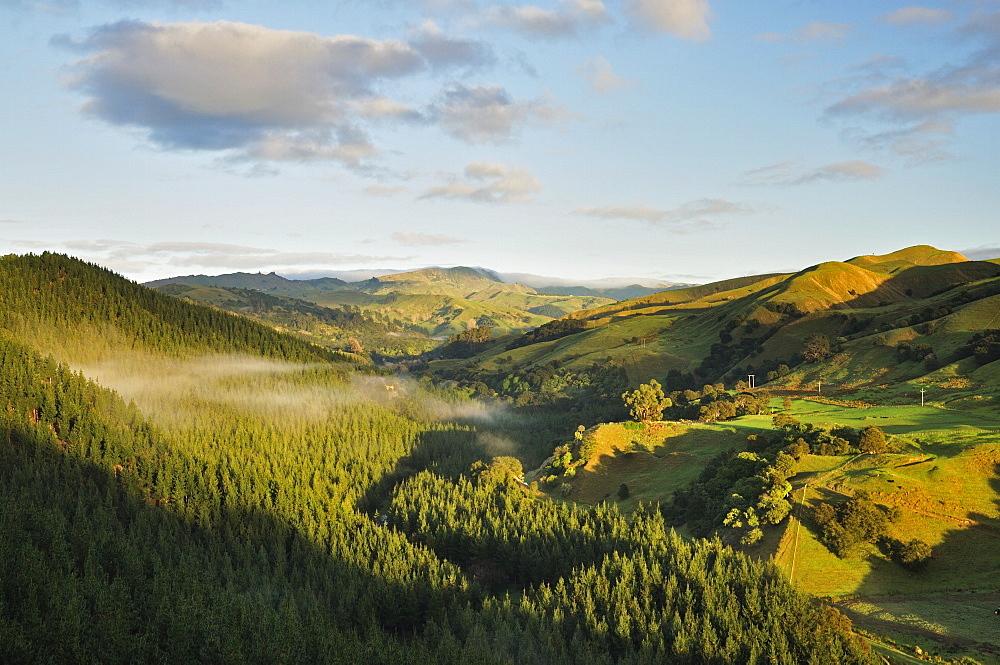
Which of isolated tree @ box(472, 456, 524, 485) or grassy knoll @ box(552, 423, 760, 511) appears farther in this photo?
isolated tree @ box(472, 456, 524, 485)

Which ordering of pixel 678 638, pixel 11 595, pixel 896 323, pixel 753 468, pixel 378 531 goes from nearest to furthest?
pixel 678 638 → pixel 11 595 → pixel 753 468 → pixel 378 531 → pixel 896 323

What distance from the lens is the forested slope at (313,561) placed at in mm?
60875

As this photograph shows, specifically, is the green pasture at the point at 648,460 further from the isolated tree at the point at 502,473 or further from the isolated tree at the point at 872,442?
the isolated tree at the point at 872,442

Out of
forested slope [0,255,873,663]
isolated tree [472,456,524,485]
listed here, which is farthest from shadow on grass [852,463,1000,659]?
isolated tree [472,456,524,485]

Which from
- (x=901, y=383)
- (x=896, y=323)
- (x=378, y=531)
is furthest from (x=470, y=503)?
(x=896, y=323)

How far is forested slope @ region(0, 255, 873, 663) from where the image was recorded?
6088 cm

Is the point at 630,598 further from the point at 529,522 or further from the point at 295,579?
the point at 295,579

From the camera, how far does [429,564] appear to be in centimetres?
9938

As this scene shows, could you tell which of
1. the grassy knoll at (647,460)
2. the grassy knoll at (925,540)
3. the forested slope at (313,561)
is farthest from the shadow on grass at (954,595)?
the grassy knoll at (647,460)

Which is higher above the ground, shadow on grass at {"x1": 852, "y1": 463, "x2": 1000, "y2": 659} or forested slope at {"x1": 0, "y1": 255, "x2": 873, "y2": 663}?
shadow on grass at {"x1": 852, "y1": 463, "x2": 1000, "y2": 659}

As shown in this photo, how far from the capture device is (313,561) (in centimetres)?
11325

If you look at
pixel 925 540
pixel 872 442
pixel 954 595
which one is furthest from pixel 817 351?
pixel 954 595

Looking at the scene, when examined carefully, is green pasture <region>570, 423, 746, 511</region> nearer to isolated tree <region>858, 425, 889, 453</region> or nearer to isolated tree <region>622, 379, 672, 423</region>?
isolated tree <region>622, 379, 672, 423</region>

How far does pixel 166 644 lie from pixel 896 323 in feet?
648
